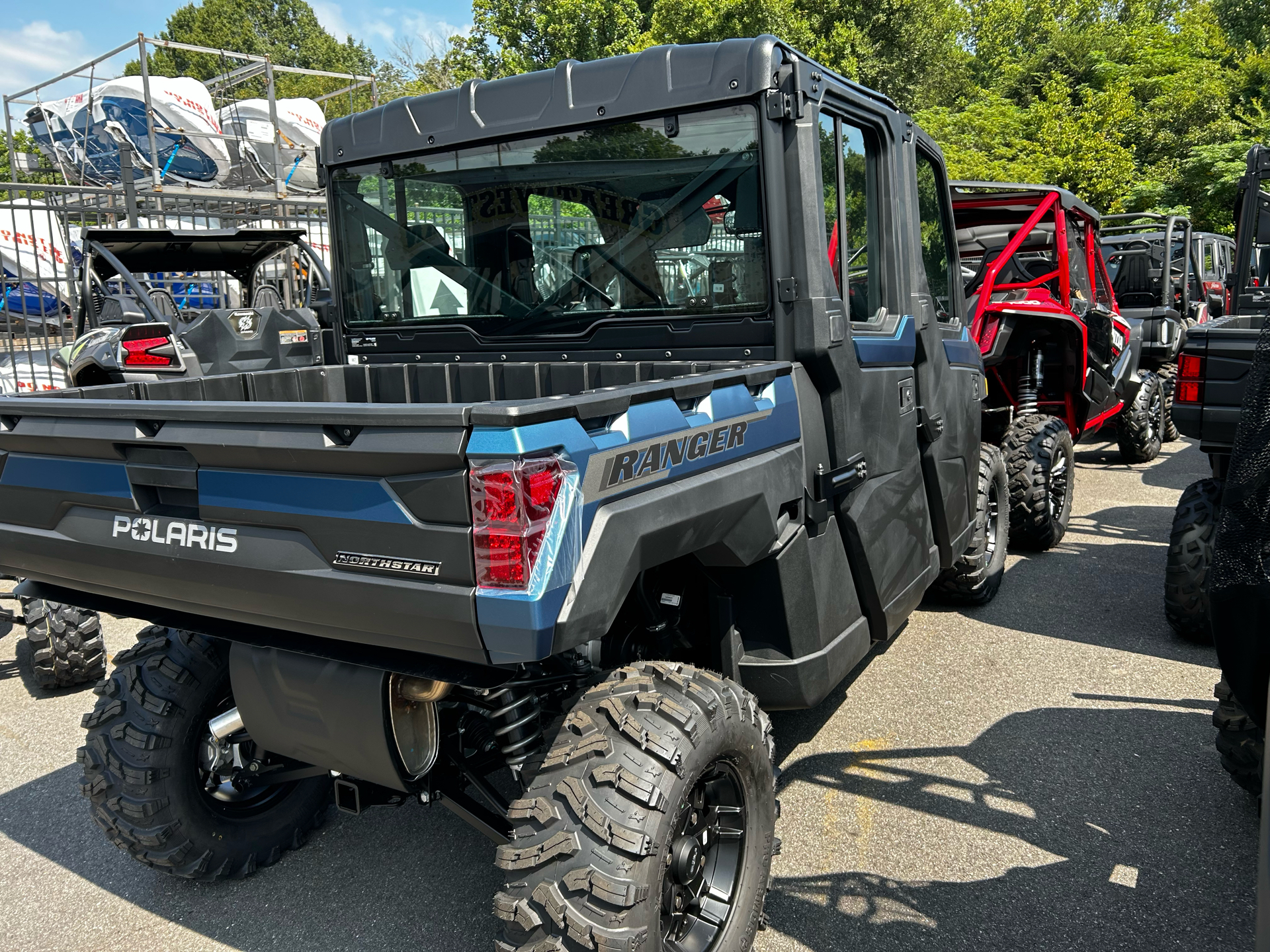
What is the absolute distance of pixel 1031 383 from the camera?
23.5 feet

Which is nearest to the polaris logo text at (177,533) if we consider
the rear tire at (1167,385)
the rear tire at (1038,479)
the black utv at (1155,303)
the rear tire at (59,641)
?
the rear tire at (59,641)

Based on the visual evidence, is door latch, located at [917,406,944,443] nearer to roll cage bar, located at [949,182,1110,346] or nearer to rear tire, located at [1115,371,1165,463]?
roll cage bar, located at [949,182,1110,346]

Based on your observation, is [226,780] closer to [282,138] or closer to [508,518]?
[508,518]

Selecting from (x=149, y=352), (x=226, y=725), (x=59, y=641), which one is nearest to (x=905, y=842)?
(x=226, y=725)

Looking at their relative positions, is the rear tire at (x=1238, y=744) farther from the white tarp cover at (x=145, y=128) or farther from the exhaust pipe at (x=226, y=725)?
the white tarp cover at (x=145, y=128)

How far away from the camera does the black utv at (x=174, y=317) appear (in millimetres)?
7723

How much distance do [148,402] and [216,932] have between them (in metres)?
1.64

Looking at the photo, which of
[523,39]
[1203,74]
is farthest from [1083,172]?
[523,39]

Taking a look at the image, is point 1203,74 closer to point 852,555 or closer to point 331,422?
point 852,555

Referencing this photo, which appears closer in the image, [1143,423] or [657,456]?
[657,456]

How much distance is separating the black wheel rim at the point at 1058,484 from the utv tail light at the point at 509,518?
5.08 m

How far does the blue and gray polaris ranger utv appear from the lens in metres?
2.10

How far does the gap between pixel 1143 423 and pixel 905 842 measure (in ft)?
23.9

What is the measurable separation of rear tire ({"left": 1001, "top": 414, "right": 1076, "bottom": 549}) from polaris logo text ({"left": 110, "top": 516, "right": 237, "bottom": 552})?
4.98 metres
